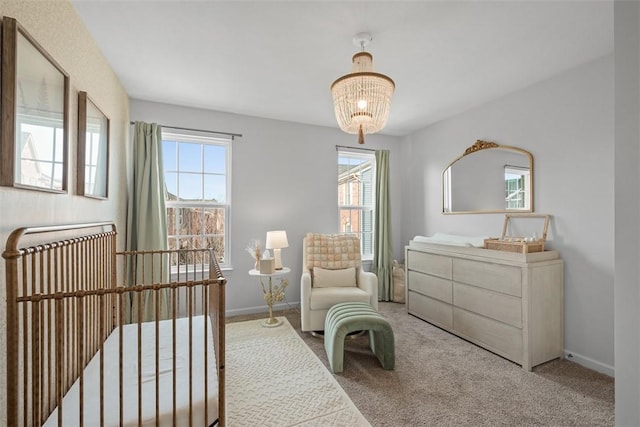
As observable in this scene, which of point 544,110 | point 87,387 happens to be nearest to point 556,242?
point 544,110

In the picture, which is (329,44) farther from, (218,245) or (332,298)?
(218,245)

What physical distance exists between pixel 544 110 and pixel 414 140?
1808 mm

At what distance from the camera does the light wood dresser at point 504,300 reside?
2.37m

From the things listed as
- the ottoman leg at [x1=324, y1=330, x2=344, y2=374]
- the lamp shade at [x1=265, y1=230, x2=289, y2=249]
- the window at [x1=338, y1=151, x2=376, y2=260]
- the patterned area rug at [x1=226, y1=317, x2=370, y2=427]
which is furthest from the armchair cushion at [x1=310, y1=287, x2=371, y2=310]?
the window at [x1=338, y1=151, x2=376, y2=260]

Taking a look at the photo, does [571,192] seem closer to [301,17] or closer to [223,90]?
[301,17]

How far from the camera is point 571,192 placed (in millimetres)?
2506

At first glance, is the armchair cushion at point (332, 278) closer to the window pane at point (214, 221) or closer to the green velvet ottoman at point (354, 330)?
the green velvet ottoman at point (354, 330)

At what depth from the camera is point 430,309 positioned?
3.30 m

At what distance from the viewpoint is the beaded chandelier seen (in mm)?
1893

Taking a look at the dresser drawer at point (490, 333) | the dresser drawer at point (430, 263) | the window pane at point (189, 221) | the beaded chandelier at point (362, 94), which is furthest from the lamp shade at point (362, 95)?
the window pane at point (189, 221)

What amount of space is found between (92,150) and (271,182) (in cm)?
200

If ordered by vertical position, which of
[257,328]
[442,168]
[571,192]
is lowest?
[257,328]

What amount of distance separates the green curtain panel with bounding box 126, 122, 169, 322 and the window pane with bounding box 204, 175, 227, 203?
547 mm

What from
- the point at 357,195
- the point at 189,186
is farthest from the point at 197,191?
the point at 357,195
